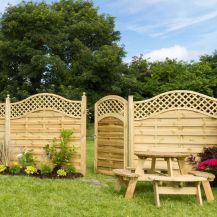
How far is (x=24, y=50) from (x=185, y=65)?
39.8 feet

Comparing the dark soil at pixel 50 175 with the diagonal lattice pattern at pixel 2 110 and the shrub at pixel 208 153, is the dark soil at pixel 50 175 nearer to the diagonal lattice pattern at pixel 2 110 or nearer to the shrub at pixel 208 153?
the diagonal lattice pattern at pixel 2 110

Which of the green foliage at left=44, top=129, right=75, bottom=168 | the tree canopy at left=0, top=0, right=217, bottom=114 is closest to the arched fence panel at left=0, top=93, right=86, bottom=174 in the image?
the green foliage at left=44, top=129, right=75, bottom=168

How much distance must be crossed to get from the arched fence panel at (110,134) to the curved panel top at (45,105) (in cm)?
66

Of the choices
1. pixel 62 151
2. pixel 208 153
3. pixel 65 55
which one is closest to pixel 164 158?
pixel 208 153

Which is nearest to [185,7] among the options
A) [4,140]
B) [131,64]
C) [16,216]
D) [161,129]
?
[161,129]

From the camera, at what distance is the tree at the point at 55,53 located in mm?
21750

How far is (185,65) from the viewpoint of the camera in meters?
28.4

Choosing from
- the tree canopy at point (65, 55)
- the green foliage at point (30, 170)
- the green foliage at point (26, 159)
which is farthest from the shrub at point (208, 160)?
the tree canopy at point (65, 55)

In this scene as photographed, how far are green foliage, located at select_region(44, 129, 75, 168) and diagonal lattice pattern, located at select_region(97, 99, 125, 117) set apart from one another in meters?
1.05

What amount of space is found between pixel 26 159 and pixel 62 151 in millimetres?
965

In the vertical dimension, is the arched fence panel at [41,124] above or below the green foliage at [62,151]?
above

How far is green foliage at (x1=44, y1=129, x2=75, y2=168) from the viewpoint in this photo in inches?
350

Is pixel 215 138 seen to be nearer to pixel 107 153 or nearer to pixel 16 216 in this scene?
pixel 107 153

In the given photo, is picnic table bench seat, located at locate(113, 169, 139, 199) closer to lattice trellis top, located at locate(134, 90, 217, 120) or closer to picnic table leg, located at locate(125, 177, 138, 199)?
picnic table leg, located at locate(125, 177, 138, 199)
